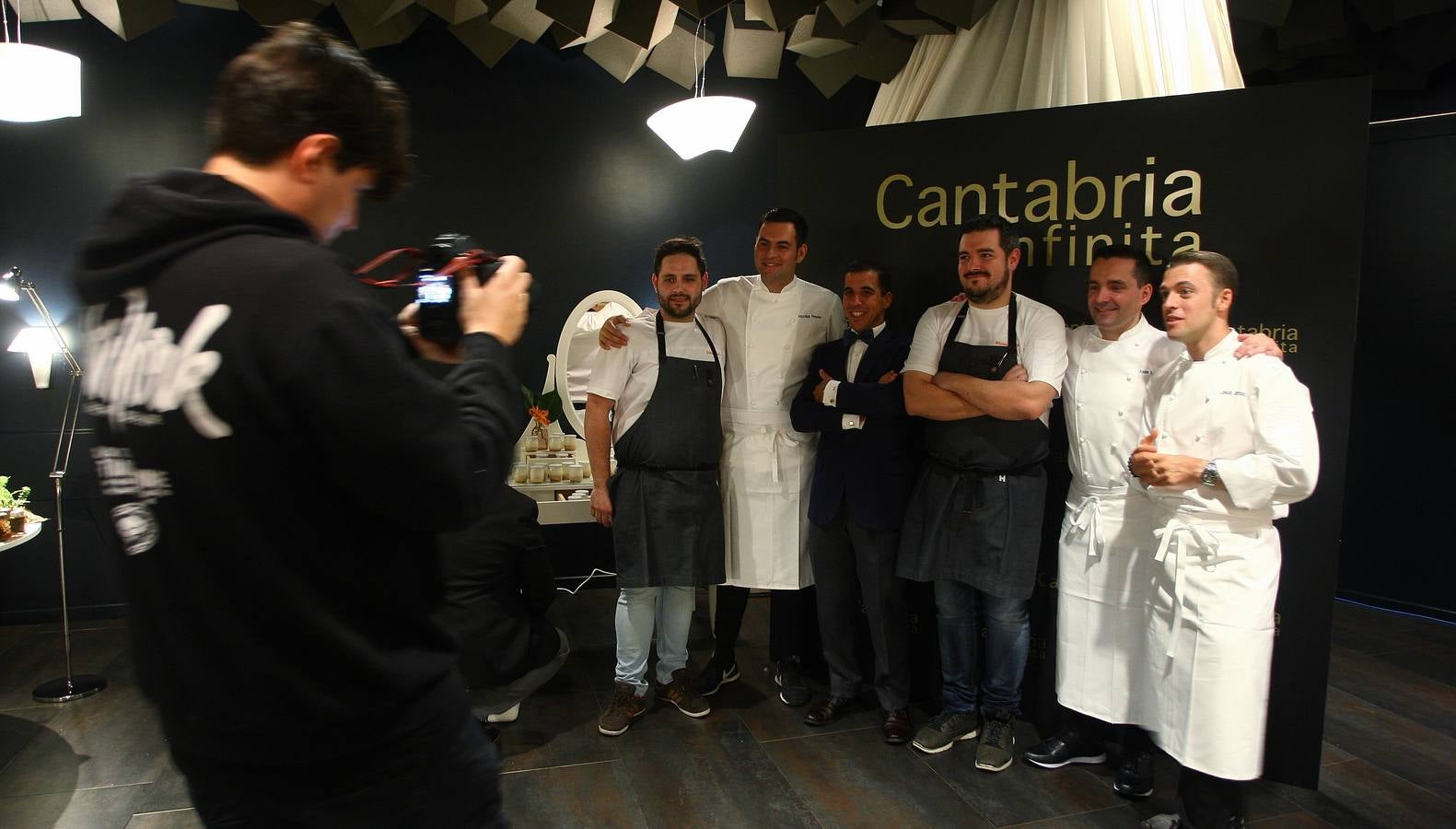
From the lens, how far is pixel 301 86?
917 millimetres

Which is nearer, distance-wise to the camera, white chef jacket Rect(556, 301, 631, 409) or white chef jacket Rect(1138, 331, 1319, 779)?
white chef jacket Rect(1138, 331, 1319, 779)

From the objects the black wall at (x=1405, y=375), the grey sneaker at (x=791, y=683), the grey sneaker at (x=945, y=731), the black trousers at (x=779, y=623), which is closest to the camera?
the grey sneaker at (x=945, y=731)

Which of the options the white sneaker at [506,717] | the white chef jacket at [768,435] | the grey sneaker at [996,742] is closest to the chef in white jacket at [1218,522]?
the grey sneaker at [996,742]

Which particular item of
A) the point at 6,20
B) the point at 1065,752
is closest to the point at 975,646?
the point at 1065,752

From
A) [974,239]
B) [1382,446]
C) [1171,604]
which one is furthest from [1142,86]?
[1382,446]

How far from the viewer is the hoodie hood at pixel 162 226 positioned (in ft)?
2.89

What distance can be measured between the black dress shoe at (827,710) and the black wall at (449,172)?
1.77 m

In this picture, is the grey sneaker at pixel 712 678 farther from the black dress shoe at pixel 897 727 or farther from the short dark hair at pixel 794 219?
the short dark hair at pixel 794 219

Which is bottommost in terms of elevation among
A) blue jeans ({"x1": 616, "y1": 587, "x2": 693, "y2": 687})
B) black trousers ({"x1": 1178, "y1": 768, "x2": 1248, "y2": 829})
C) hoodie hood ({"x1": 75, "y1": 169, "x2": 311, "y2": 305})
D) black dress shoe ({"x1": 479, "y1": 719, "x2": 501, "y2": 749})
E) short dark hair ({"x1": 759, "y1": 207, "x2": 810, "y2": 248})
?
black dress shoe ({"x1": 479, "y1": 719, "x2": 501, "y2": 749})

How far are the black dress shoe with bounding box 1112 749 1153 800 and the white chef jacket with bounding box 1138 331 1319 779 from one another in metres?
0.34

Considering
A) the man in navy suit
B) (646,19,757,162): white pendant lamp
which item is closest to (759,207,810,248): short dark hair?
the man in navy suit

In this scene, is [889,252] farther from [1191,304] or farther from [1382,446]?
[1382,446]

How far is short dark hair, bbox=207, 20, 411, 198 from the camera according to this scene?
92 centimetres

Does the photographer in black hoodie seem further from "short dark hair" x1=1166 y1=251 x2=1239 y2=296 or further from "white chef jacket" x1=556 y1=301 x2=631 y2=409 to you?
"white chef jacket" x1=556 y1=301 x2=631 y2=409
